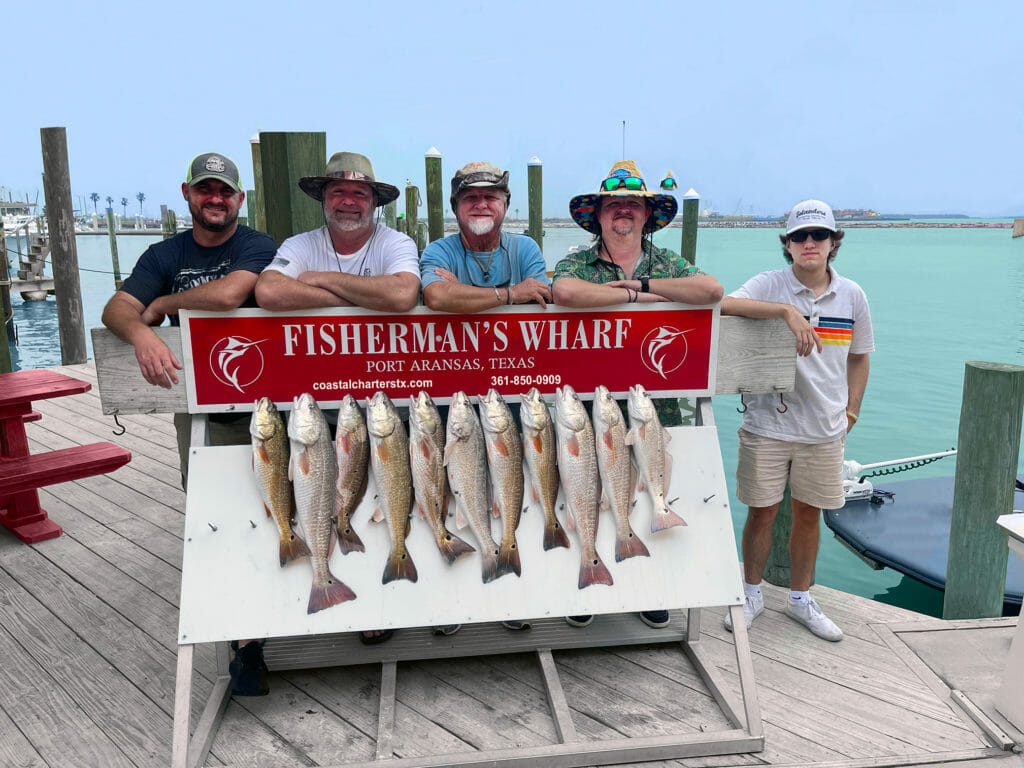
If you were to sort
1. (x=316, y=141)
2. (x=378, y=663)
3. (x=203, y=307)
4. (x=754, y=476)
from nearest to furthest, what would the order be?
(x=203, y=307), (x=378, y=663), (x=754, y=476), (x=316, y=141)

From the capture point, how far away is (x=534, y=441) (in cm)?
275

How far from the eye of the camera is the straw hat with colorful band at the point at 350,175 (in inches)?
120

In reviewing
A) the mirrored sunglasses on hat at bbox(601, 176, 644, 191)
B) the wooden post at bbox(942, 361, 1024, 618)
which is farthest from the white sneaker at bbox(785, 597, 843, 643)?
the mirrored sunglasses on hat at bbox(601, 176, 644, 191)

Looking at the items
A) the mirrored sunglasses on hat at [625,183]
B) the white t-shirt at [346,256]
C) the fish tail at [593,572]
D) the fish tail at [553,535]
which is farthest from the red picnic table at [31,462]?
the mirrored sunglasses on hat at [625,183]

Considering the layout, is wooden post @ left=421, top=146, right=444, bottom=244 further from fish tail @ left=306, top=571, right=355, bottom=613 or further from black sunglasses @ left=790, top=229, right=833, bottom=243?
fish tail @ left=306, top=571, right=355, bottom=613

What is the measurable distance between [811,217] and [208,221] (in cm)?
275

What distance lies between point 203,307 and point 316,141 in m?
1.83

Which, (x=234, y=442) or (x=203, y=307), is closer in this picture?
(x=203, y=307)

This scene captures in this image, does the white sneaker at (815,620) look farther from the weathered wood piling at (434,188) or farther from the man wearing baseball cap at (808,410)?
the weathered wood piling at (434,188)

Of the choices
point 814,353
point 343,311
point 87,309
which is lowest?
point 87,309

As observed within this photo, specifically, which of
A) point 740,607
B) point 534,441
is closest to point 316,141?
point 534,441

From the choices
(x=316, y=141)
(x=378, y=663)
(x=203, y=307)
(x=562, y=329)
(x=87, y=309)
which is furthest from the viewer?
(x=87, y=309)

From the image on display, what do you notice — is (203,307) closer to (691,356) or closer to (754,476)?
(691,356)

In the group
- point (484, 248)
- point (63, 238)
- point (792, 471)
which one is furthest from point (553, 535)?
point (63, 238)
